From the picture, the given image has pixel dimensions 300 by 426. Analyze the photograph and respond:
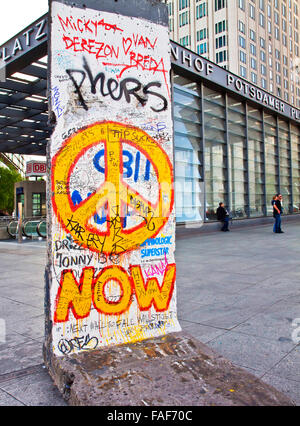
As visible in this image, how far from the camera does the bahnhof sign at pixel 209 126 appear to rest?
1376 centimetres

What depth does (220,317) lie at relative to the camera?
4027 mm

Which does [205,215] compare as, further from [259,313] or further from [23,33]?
[259,313]

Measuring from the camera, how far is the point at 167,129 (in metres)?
3.20

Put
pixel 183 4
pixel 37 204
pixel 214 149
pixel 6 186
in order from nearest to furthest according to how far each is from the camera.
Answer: pixel 214 149, pixel 37 204, pixel 6 186, pixel 183 4

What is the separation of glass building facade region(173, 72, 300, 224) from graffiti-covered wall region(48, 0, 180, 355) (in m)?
10.9

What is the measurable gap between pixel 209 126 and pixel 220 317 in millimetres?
13356

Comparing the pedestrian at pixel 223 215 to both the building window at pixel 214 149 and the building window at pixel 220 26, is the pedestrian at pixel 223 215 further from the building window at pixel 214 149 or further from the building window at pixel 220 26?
the building window at pixel 220 26

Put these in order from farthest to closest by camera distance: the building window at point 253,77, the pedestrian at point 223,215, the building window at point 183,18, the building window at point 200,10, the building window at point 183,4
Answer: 1. the building window at point 183,18
2. the building window at point 183,4
3. the building window at point 200,10
4. the building window at point 253,77
5. the pedestrian at point 223,215

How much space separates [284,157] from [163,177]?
2203cm

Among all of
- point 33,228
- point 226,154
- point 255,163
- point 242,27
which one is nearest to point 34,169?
point 33,228

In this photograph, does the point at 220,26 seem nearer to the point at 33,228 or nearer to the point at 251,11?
the point at 251,11

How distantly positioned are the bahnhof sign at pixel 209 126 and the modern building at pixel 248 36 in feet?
112

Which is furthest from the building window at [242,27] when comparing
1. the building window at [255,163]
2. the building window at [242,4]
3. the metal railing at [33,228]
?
the metal railing at [33,228]
